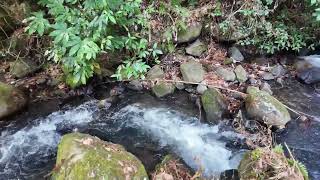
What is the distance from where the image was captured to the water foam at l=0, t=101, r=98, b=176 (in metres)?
4.83

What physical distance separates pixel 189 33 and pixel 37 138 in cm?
312

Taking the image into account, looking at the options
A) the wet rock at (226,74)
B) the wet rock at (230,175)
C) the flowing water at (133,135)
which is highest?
the wet rock at (226,74)

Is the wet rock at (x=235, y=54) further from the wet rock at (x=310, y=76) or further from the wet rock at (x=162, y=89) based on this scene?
the wet rock at (x=162, y=89)

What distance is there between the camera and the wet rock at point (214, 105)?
5484 millimetres

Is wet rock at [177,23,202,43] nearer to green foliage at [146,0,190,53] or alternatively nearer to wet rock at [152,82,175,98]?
green foliage at [146,0,190,53]

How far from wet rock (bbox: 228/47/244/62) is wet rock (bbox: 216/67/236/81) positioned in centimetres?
43

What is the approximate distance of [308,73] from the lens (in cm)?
643

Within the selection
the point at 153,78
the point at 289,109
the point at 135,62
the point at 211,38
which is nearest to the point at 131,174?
the point at 135,62

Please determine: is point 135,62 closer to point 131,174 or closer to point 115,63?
point 115,63

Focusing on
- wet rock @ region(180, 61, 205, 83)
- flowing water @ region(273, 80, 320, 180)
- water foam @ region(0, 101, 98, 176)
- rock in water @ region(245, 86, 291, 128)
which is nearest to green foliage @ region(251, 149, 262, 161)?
flowing water @ region(273, 80, 320, 180)

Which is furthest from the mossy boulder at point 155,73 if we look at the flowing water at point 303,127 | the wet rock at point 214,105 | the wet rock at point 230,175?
the wet rock at point 230,175

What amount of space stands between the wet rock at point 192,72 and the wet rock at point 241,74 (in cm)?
62

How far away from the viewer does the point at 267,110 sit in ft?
17.4

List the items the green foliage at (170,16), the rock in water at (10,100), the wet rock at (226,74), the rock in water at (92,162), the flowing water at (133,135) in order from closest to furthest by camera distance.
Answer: the rock in water at (92,162) → the flowing water at (133,135) → the rock in water at (10,100) → the green foliage at (170,16) → the wet rock at (226,74)
